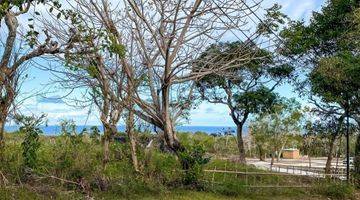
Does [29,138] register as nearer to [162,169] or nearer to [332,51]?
[162,169]

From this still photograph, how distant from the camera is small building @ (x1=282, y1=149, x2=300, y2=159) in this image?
104 feet

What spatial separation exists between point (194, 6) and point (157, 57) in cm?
157

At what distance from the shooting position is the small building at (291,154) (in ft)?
104

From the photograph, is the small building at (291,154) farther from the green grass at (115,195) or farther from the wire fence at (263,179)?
the green grass at (115,195)

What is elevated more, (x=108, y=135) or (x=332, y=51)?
(x=332, y=51)

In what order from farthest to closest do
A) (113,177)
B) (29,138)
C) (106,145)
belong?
(106,145), (113,177), (29,138)

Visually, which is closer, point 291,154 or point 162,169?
point 162,169

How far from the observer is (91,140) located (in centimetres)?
870

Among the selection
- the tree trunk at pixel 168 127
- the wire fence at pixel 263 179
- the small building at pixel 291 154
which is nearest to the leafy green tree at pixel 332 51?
the wire fence at pixel 263 179

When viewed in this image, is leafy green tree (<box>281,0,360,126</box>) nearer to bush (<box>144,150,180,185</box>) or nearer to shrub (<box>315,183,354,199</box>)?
shrub (<box>315,183,354,199</box>)

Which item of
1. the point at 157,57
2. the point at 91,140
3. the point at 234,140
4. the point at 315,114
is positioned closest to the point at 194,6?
the point at 157,57

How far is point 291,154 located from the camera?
32.0 meters

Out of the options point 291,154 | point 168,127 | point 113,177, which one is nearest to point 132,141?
point 113,177

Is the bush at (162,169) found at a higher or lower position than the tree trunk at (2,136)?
lower
